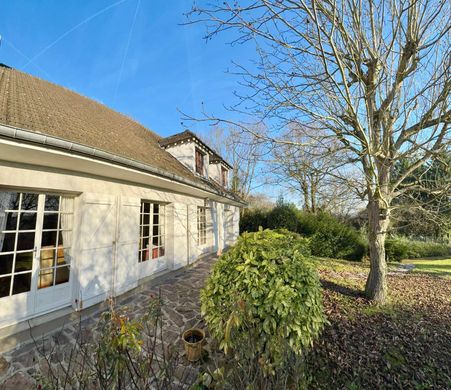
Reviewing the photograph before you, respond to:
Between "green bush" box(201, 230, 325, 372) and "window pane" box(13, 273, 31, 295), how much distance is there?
349 centimetres

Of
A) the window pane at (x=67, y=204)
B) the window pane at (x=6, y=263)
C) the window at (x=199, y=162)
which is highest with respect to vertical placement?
the window at (x=199, y=162)

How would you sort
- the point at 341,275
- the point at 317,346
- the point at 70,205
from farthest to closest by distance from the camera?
the point at 341,275 < the point at 70,205 < the point at 317,346

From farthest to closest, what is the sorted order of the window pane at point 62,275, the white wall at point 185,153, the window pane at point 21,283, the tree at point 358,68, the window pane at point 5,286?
the white wall at point 185,153
the window pane at point 62,275
the window pane at point 21,283
the window pane at point 5,286
the tree at point 358,68

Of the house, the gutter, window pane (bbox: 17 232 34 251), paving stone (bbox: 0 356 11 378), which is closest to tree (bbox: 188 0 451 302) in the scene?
the gutter

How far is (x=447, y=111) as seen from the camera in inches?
177

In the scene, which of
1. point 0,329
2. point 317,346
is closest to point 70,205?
point 0,329

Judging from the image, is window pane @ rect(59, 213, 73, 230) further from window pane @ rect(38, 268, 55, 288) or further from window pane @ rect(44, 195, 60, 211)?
window pane @ rect(38, 268, 55, 288)

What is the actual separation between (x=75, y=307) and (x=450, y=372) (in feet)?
21.5

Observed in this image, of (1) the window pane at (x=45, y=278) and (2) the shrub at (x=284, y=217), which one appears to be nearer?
(1) the window pane at (x=45, y=278)

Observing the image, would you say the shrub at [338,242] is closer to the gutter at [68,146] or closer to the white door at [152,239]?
the white door at [152,239]

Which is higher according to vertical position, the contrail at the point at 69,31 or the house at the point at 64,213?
the contrail at the point at 69,31

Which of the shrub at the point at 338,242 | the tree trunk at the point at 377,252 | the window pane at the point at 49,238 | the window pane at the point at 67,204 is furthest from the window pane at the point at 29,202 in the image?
the shrub at the point at 338,242

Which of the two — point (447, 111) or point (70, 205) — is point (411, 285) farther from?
point (70, 205)

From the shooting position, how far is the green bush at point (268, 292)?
2768 mm
